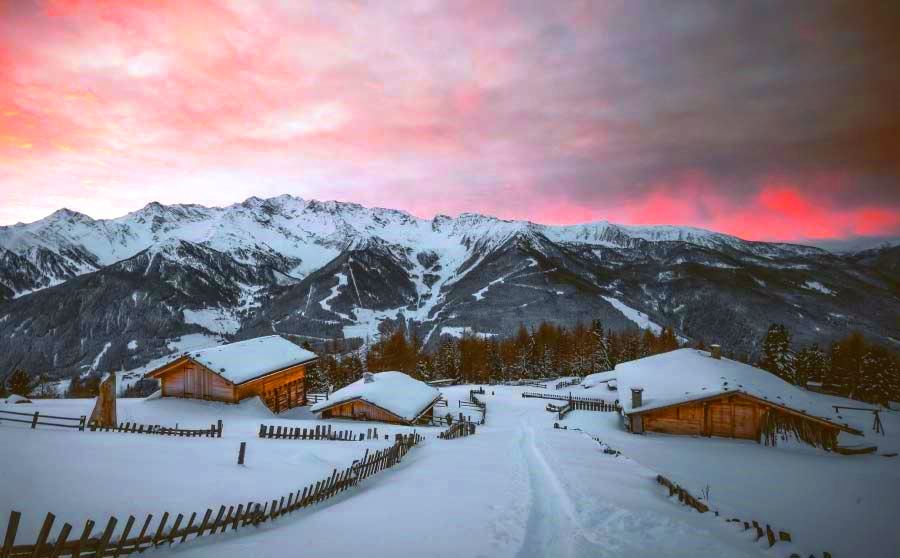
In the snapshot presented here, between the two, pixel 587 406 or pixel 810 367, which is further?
pixel 810 367

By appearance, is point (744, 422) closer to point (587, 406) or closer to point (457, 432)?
point (587, 406)

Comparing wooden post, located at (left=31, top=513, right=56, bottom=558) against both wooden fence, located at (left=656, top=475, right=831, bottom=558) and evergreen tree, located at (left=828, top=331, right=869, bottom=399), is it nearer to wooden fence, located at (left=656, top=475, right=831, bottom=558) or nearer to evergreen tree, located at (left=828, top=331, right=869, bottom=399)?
wooden fence, located at (left=656, top=475, right=831, bottom=558)

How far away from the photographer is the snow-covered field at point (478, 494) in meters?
8.37

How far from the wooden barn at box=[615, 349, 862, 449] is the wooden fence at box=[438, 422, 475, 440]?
1075cm

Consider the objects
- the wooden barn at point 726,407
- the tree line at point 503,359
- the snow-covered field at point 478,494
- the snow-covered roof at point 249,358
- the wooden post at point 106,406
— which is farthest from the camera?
the tree line at point 503,359

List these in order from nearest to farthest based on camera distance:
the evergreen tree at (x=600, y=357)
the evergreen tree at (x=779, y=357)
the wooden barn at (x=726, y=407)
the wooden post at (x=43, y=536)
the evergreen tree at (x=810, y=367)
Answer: the wooden post at (x=43, y=536) < the wooden barn at (x=726, y=407) < the evergreen tree at (x=779, y=357) < the evergreen tree at (x=810, y=367) < the evergreen tree at (x=600, y=357)

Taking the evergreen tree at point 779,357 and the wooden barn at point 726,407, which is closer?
the wooden barn at point 726,407

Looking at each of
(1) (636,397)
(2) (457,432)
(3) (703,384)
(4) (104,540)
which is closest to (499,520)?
(4) (104,540)

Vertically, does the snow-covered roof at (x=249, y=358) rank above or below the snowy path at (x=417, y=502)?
above

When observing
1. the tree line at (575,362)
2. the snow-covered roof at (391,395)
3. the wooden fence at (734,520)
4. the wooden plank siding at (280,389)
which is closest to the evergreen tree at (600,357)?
the tree line at (575,362)

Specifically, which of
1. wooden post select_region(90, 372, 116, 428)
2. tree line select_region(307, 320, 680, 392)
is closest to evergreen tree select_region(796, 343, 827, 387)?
tree line select_region(307, 320, 680, 392)

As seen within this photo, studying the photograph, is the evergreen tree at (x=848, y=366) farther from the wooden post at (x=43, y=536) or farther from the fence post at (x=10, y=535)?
the fence post at (x=10, y=535)

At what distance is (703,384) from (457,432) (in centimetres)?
1664

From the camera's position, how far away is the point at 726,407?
2509 centimetres
